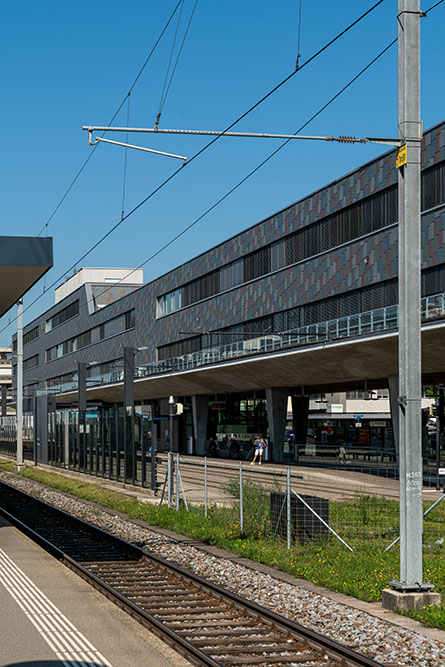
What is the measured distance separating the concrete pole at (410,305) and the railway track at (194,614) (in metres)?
2.31

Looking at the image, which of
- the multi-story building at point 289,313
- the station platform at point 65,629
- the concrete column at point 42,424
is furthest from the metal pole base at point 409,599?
the concrete column at point 42,424

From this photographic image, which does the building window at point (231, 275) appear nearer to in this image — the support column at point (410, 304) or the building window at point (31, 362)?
the support column at point (410, 304)

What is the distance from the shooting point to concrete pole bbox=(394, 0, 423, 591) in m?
12.3

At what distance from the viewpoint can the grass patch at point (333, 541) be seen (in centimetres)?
1360

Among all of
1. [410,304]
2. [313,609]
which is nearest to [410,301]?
[410,304]

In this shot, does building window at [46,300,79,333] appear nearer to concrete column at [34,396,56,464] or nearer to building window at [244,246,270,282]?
building window at [244,246,270,282]

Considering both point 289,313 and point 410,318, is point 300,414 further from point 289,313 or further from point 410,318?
point 410,318

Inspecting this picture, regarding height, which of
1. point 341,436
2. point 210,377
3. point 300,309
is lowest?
point 341,436

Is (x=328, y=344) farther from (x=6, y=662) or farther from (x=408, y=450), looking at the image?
(x=6, y=662)

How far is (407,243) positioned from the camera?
495 inches

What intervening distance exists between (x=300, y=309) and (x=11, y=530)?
33.2 metres

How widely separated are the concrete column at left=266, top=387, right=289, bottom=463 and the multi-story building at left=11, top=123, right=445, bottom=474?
0.07 m

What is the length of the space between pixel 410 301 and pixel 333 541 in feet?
20.5

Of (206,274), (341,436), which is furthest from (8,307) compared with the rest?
(341,436)
